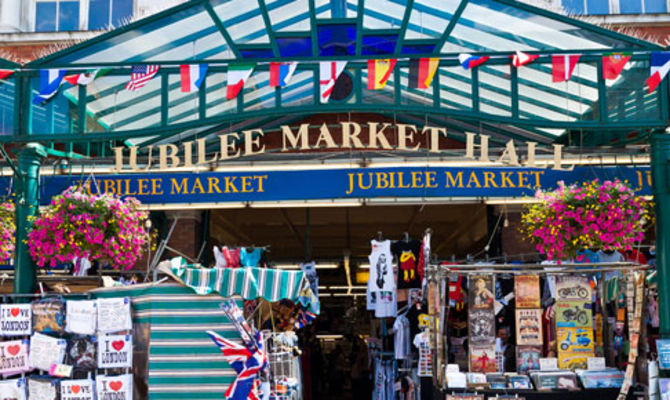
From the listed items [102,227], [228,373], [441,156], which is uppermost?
[441,156]

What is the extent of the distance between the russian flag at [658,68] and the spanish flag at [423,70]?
2.69 metres

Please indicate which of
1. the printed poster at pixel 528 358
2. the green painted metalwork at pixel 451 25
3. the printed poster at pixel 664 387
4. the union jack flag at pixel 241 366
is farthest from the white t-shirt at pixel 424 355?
the green painted metalwork at pixel 451 25

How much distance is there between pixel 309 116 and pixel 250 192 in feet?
11.0

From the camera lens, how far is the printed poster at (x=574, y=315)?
905 centimetres

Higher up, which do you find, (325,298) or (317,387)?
(325,298)

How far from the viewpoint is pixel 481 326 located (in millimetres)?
9047

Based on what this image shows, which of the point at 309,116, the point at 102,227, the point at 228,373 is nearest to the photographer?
the point at 228,373

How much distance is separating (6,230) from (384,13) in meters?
6.04

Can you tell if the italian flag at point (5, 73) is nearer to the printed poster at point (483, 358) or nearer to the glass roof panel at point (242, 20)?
the glass roof panel at point (242, 20)

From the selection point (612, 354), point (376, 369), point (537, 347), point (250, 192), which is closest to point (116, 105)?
point (250, 192)

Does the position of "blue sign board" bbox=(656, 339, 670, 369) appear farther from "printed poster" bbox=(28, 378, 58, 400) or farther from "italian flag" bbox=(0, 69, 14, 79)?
"italian flag" bbox=(0, 69, 14, 79)

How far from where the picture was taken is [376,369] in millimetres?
12758

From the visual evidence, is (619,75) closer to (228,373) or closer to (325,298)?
(228,373)

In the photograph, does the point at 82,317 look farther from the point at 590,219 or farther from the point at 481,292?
the point at 590,219
